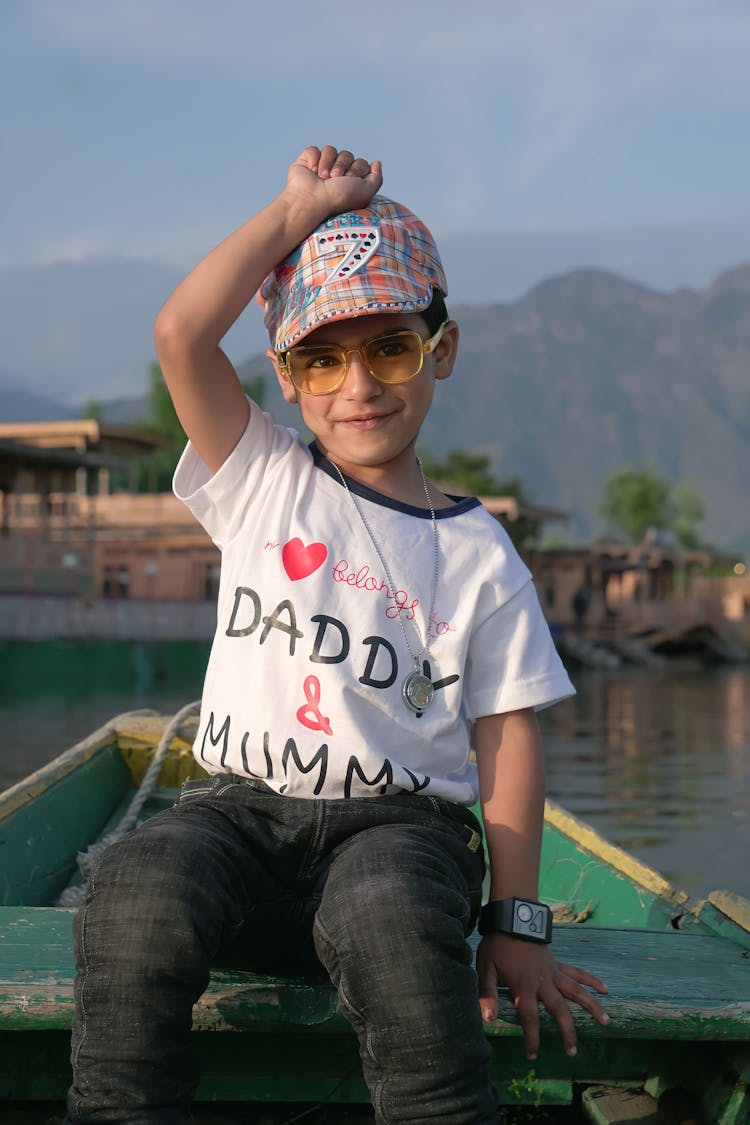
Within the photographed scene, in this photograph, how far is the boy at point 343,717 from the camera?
149cm

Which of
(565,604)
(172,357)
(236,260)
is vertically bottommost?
(565,604)

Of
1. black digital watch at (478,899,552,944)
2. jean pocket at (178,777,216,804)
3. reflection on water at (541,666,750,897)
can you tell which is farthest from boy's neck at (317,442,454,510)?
reflection on water at (541,666,750,897)

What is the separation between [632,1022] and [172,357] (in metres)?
1.18

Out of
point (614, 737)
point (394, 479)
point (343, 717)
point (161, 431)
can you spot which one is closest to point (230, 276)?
point (394, 479)

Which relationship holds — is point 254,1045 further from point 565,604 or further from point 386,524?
point 565,604

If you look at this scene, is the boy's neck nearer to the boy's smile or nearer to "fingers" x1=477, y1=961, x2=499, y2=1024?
the boy's smile

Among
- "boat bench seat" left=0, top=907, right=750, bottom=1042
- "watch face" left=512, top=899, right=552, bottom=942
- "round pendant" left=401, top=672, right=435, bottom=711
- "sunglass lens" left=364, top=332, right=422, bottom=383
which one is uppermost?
"sunglass lens" left=364, top=332, right=422, bottom=383

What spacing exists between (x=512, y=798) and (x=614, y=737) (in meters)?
11.4

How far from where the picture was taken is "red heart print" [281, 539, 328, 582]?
192 centimetres

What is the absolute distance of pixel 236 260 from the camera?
189cm

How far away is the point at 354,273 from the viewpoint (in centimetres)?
192

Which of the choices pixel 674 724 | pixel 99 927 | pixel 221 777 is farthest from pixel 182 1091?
pixel 674 724

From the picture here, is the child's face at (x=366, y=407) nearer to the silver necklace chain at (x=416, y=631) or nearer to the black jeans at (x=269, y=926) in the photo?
the silver necklace chain at (x=416, y=631)

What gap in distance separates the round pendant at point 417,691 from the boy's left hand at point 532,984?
349 mm
